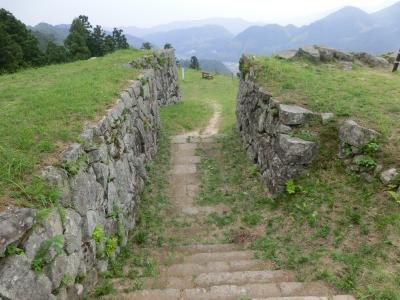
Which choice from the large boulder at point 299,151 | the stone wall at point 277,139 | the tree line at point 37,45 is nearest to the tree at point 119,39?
the tree line at point 37,45

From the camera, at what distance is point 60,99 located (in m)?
8.34

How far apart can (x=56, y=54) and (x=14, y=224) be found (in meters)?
22.9

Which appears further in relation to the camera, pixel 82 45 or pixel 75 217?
pixel 82 45

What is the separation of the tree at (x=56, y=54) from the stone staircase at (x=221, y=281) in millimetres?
20699

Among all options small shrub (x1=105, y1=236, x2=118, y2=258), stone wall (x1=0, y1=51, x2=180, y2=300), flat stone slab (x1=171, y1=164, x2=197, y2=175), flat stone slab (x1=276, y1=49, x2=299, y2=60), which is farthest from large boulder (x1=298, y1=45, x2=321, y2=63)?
small shrub (x1=105, y1=236, x2=118, y2=258)

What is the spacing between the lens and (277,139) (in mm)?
9016

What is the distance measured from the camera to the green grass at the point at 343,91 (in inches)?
331

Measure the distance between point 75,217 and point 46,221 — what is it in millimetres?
826

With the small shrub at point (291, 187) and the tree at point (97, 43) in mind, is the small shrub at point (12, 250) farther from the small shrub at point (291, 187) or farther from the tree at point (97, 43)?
the tree at point (97, 43)

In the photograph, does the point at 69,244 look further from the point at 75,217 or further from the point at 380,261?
the point at 380,261

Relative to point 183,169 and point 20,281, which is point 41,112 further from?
point 183,169

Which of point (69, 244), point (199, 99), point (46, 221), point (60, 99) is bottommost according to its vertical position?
point (199, 99)

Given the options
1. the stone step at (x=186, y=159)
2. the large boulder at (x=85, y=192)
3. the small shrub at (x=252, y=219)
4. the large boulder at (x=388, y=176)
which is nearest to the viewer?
the large boulder at (x=85, y=192)

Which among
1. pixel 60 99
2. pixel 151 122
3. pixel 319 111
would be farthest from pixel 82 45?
pixel 319 111
